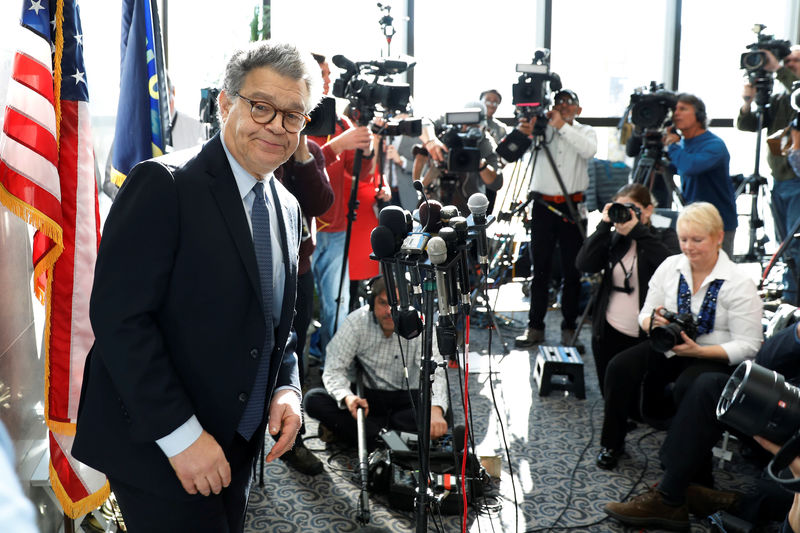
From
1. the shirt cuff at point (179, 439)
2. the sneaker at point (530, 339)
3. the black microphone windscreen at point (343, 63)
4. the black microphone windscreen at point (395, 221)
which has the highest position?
the black microphone windscreen at point (343, 63)

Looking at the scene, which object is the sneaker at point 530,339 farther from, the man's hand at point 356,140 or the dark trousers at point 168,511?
the dark trousers at point 168,511

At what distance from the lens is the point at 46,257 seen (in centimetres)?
185

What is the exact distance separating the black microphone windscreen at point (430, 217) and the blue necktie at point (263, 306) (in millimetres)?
487

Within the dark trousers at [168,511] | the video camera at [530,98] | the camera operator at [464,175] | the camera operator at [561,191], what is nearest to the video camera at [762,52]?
the camera operator at [561,191]

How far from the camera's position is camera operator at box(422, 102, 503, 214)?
431cm

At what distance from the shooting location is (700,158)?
401 centimetres

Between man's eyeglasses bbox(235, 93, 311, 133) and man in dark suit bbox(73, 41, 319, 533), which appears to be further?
man's eyeglasses bbox(235, 93, 311, 133)

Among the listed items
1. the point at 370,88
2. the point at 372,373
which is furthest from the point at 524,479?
the point at 370,88

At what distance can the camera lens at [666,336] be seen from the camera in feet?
9.41

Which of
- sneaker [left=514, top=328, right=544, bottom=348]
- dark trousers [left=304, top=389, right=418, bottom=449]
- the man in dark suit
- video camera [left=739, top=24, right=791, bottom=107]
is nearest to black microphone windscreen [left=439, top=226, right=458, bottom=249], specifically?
the man in dark suit

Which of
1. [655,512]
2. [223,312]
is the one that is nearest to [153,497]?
[223,312]

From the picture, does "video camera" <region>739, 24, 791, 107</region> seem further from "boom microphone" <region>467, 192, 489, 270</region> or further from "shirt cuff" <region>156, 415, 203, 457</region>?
"shirt cuff" <region>156, 415, 203, 457</region>

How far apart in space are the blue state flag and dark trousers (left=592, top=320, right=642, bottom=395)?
7.01ft

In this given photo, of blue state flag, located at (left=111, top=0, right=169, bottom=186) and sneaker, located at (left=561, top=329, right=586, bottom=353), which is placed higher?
blue state flag, located at (left=111, top=0, right=169, bottom=186)
